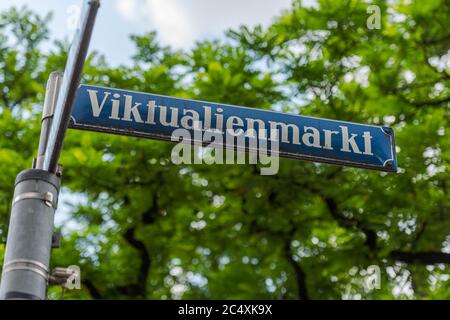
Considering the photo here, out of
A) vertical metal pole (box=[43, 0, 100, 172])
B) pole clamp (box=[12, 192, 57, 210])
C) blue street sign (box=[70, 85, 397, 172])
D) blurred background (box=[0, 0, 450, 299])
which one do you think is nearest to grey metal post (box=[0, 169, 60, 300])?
pole clamp (box=[12, 192, 57, 210])

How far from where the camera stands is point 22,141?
39.4ft

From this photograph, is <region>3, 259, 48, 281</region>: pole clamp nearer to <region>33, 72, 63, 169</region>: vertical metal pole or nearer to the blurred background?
<region>33, 72, 63, 169</region>: vertical metal pole

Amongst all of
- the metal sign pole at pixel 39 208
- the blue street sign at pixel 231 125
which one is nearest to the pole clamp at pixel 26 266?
the metal sign pole at pixel 39 208

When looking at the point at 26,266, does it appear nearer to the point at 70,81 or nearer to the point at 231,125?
the point at 70,81

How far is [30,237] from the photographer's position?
154 inches

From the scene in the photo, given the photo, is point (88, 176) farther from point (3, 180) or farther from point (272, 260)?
point (272, 260)

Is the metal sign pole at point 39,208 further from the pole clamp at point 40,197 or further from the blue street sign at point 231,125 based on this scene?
the blue street sign at point 231,125

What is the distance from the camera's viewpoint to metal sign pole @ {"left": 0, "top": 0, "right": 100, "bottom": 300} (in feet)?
12.0

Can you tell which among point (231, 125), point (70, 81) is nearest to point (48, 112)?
point (70, 81)

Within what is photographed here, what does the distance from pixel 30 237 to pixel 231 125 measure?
1510 millimetres

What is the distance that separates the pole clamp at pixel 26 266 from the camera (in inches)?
149

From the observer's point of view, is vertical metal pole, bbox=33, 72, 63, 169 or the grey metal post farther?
vertical metal pole, bbox=33, 72, 63, 169
